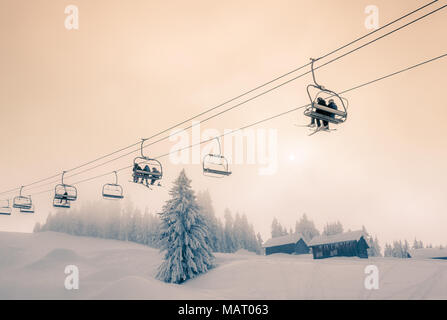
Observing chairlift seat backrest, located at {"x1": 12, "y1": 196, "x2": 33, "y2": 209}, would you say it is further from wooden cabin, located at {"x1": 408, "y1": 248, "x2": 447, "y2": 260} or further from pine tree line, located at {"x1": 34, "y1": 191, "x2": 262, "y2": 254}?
wooden cabin, located at {"x1": 408, "y1": 248, "x2": 447, "y2": 260}

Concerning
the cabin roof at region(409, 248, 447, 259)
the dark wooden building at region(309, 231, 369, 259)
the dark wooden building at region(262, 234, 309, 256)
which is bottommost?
the cabin roof at region(409, 248, 447, 259)

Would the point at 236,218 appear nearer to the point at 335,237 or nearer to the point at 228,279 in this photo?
the point at 335,237

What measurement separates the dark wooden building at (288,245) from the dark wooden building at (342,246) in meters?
12.0

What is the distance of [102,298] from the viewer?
26344 mm

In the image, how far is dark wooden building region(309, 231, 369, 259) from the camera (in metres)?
54.9

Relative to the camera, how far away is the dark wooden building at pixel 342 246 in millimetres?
54875

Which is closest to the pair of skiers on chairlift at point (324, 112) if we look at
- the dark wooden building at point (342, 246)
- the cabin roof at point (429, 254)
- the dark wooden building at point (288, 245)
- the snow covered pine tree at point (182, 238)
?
the snow covered pine tree at point (182, 238)

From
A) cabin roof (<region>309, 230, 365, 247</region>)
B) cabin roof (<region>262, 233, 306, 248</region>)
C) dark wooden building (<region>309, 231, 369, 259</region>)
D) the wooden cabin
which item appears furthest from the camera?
the wooden cabin

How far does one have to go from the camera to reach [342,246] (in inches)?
2229

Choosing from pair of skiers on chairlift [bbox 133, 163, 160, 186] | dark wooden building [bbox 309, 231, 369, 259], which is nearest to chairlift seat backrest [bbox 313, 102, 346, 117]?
pair of skiers on chairlift [bbox 133, 163, 160, 186]

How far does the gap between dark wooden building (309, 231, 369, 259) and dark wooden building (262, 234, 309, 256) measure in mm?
12026
